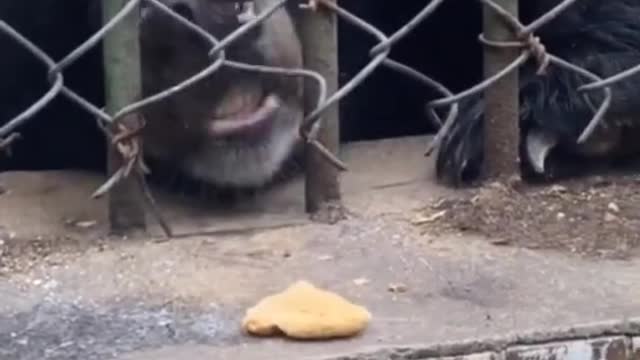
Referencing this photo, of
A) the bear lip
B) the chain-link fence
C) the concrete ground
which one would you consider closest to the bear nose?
the chain-link fence

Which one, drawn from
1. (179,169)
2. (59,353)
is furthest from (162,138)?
(59,353)

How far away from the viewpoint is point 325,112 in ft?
5.91

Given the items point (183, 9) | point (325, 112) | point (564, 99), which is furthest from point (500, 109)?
point (183, 9)

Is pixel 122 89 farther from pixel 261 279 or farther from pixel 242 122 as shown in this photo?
pixel 261 279

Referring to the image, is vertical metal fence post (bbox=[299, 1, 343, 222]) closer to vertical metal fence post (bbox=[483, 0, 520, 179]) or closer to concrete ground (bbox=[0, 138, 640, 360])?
concrete ground (bbox=[0, 138, 640, 360])

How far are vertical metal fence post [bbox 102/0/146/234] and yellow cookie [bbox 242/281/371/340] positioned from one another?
298 millimetres

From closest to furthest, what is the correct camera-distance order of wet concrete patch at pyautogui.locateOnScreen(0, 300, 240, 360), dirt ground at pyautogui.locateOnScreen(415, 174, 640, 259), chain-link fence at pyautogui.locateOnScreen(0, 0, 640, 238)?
wet concrete patch at pyautogui.locateOnScreen(0, 300, 240, 360)
chain-link fence at pyautogui.locateOnScreen(0, 0, 640, 238)
dirt ground at pyautogui.locateOnScreen(415, 174, 640, 259)

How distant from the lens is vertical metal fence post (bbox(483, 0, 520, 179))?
1891 mm

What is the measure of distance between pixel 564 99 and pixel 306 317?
66 centimetres

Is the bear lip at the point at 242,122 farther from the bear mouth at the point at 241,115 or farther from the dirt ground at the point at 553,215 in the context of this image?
the dirt ground at the point at 553,215

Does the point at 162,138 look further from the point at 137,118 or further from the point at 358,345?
the point at 358,345

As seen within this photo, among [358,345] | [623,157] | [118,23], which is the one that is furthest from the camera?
[623,157]

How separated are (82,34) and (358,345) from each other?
0.96m

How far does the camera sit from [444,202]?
1878 millimetres
